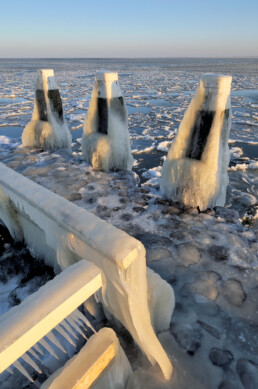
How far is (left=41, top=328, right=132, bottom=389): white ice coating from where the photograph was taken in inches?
52.7

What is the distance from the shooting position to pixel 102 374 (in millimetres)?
1473

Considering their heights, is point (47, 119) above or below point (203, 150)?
above

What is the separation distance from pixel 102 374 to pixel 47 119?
620 centimetres

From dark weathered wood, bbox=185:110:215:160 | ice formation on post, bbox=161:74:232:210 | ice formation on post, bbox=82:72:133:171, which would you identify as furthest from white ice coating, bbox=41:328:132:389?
ice formation on post, bbox=82:72:133:171

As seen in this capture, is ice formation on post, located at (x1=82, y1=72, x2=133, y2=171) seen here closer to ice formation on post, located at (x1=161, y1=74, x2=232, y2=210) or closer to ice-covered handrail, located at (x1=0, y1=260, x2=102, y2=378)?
ice formation on post, located at (x1=161, y1=74, x2=232, y2=210)

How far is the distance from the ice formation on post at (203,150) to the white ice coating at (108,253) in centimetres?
225

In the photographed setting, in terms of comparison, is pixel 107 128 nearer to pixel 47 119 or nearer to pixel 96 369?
pixel 47 119

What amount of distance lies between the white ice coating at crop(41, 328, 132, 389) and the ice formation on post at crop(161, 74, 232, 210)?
9.02 feet

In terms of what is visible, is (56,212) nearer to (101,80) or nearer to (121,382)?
(121,382)

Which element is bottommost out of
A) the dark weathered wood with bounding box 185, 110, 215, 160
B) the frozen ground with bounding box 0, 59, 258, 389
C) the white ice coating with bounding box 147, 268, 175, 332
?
the frozen ground with bounding box 0, 59, 258, 389

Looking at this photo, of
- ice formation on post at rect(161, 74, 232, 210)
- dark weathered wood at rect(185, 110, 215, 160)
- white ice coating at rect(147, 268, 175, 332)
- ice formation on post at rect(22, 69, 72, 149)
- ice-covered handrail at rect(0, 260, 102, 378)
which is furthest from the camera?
ice formation on post at rect(22, 69, 72, 149)

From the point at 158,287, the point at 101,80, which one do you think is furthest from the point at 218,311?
the point at 101,80

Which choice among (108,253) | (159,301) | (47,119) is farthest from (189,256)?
(47,119)

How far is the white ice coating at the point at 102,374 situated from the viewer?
1338mm
